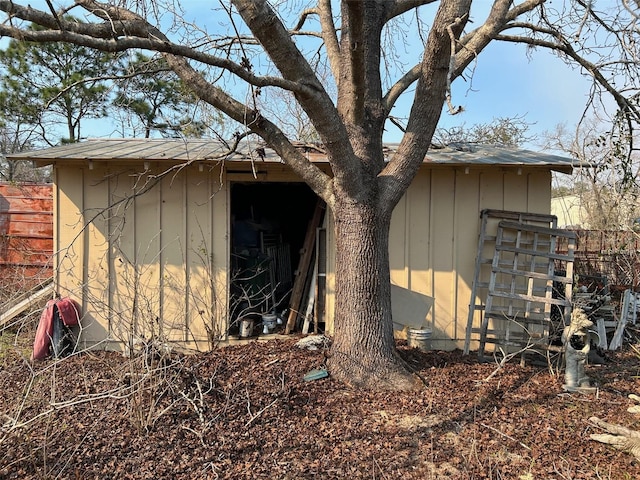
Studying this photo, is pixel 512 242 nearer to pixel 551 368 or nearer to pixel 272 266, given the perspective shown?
pixel 551 368

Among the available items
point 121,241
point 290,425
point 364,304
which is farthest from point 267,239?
point 290,425

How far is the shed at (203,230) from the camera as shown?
5195 millimetres

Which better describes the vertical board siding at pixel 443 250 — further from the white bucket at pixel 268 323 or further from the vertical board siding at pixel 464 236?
the white bucket at pixel 268 323

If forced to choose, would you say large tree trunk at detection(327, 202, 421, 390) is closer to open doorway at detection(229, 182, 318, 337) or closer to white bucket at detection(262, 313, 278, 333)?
white bucket at detection(262, 313, 278, 333)

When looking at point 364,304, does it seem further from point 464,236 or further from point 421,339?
point 464,236

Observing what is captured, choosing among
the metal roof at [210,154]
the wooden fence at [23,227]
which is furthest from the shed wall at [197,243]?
the wooden fence at [23,227]

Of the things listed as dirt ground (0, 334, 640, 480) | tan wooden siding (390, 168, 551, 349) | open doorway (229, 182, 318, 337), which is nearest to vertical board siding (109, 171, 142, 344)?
dirt ground (0, 334, 640, 480)

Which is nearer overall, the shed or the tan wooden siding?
the shed

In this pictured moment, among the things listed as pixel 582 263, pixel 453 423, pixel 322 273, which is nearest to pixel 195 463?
pixel 453 423

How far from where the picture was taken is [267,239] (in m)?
7.95

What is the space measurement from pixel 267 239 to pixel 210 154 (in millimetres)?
3082

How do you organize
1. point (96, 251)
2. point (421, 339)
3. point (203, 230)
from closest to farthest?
1. point (421, 339)
2. point (96, 251)
3. point (203, 230)

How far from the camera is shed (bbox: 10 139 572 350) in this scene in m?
5.20

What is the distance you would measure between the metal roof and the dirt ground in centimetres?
218
